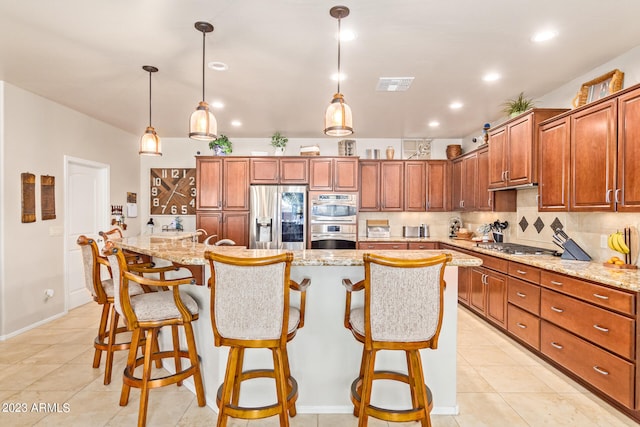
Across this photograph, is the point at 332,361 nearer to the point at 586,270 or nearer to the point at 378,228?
the point at 586,270

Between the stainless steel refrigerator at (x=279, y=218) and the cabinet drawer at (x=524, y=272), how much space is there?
2.90 m

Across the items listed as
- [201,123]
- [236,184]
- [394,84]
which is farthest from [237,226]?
[394,84]

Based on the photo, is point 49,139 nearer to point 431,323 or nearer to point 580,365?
point 431,323

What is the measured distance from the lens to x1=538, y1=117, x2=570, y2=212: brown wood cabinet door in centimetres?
313

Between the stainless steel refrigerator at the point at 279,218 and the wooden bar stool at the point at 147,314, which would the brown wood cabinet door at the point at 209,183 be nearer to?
the stainless steel refrigerator at the point at 279,218

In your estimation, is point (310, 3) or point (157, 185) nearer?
point (310, 3)

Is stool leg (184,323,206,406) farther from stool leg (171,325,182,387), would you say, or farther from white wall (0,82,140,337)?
white wall (0,82,140,337)

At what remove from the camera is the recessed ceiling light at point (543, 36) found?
99.3 inches

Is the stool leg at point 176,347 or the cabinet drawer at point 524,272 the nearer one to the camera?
the stool leg at point 176,347

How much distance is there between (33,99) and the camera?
3.95 metres

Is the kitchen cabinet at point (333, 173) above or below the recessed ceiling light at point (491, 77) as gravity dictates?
below

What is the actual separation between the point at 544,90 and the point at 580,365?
2749 mm

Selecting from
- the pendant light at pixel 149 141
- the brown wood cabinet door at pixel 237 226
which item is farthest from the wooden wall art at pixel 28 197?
the brown wood cabinet door at pixel 237 226

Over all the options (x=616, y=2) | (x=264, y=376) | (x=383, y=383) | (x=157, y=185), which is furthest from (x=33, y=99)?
A: (x=616, y=2)
